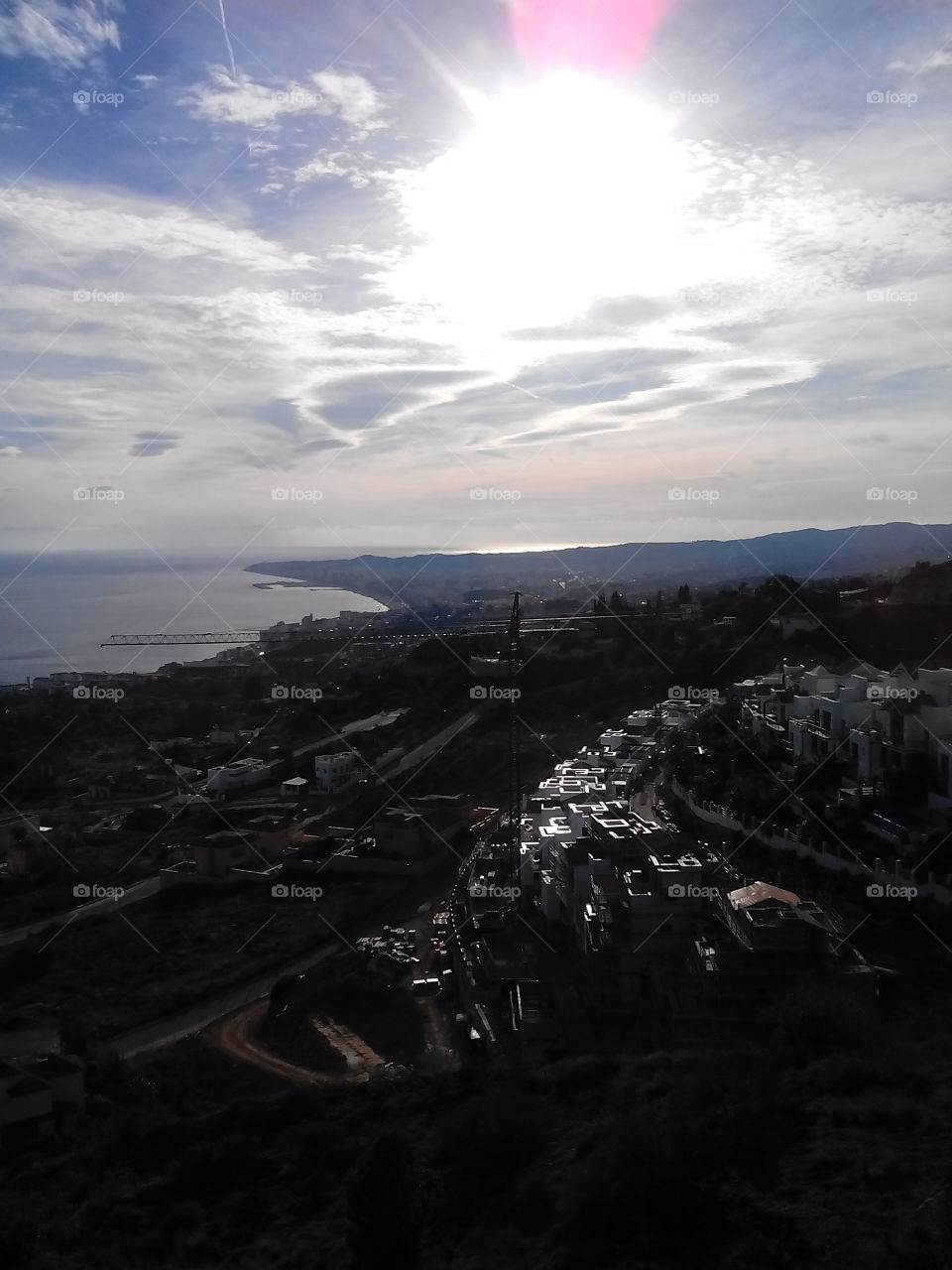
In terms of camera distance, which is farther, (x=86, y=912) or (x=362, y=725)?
(x=362, y=725)

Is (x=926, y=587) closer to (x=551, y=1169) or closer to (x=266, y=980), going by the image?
(x=266, y=980)

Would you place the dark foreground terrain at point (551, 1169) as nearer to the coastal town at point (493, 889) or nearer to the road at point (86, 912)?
the coastal town at point (493, 889)

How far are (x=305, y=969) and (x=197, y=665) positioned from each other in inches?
727

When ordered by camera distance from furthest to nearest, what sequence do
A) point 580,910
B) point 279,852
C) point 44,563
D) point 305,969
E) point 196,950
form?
1. point 44,563
2. point 279,852
3. point 196,950
4. point 305,969
5. point 580,910

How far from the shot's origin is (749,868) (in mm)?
7270

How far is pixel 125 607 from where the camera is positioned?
129ft

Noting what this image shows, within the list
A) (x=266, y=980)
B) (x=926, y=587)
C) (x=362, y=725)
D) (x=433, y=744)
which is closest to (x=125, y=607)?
(x=362, y=725)

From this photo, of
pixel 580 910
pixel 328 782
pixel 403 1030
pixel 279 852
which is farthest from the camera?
pixel 328 782

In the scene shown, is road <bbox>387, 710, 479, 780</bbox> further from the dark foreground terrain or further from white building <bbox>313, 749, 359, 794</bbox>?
the dark foreground terrain

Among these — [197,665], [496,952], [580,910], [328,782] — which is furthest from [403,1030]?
[197,665]

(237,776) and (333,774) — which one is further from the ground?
(333,774)

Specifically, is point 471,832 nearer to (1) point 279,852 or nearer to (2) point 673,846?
(1) point 279,852

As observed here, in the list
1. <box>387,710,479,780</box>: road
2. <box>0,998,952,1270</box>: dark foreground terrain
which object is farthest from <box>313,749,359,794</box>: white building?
<box>0,998,952,1270</box>: dark foreground terrain

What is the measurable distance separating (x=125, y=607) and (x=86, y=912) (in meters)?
32.7
